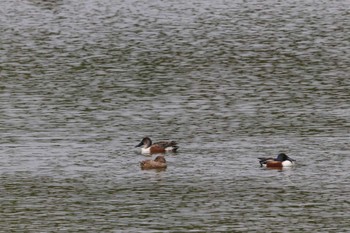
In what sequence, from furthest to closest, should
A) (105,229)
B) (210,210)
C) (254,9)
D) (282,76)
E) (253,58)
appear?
(254,9) → (253,58) → (282,76) → (210,210) → (105,229)

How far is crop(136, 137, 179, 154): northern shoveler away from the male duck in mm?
3870

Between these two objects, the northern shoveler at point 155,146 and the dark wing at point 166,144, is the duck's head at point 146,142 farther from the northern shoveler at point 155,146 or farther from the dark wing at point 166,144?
the dark wing at point 166,144

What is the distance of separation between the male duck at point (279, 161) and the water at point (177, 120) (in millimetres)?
282

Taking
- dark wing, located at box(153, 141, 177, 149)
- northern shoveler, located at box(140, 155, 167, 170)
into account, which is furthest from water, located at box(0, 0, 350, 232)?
dark wing, located at box(153, 141, 177, 149)

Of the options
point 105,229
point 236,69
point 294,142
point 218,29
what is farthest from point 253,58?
point 105,229

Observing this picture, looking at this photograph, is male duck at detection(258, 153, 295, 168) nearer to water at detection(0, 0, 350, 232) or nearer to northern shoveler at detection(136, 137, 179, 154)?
water at detection(0, 0, 350, 232)

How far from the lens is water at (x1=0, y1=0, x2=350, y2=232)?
117 feet

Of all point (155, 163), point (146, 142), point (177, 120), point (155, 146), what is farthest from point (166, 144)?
point (177, 120)

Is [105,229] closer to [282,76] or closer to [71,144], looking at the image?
[71,144]

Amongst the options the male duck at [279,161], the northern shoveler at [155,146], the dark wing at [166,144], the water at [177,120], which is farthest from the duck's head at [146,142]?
the male duck at [279,161]

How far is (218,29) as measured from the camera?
79688 millimetres

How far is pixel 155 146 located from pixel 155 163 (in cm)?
300

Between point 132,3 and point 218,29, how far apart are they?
17632 millimetres

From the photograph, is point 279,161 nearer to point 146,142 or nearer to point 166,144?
point 166,144
